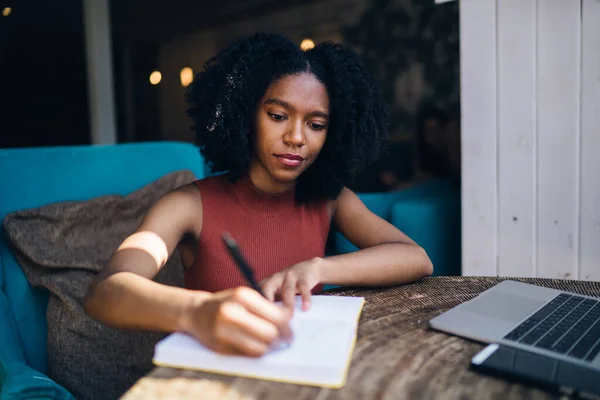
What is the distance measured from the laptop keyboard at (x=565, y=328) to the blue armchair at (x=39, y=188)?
37.9 inches

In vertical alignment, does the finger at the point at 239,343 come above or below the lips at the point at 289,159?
below

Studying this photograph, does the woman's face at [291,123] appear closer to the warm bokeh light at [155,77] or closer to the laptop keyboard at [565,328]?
the laptop keyboard at [565,328]

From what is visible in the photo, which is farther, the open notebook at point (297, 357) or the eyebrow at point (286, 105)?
the eyebrow at point (286, 105)


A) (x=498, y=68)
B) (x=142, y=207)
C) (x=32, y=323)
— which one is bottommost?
(x=32, y=323)

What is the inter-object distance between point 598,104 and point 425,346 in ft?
4.71

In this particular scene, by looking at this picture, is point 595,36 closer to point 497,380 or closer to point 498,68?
point 498,68

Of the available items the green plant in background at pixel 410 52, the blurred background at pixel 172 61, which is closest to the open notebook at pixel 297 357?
the blurred background at pixel 172 61

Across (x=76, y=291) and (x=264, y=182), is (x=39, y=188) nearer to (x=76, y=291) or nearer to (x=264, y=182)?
(x=76, y=291)

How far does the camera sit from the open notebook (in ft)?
2.19

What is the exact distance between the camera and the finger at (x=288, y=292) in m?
0.86

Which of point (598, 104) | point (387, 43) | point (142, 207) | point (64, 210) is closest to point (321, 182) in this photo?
point (142, 207)

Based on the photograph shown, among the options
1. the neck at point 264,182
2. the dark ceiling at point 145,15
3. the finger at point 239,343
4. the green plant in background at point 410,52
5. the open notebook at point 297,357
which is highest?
the dark ceiling at point 145,15

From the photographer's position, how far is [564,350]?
749 millimetres

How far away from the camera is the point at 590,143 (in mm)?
1852
